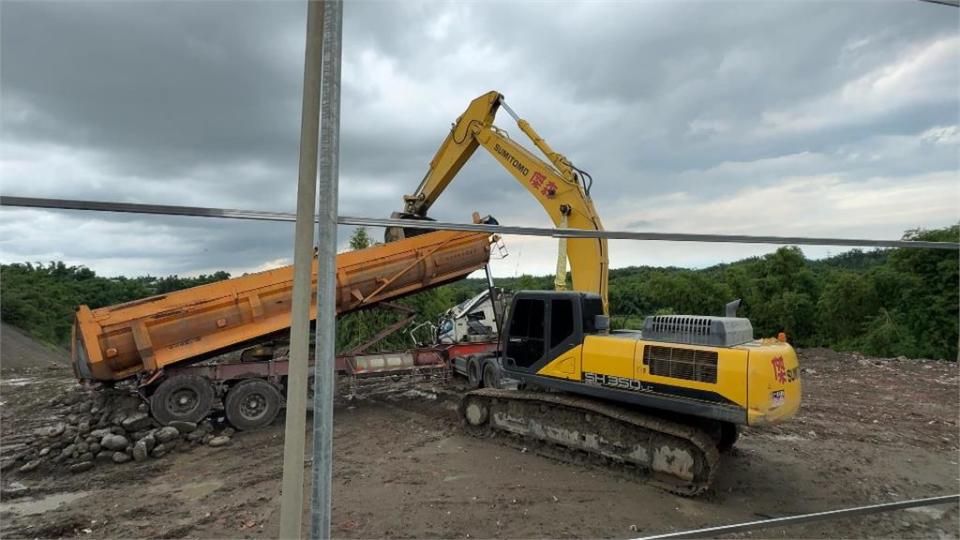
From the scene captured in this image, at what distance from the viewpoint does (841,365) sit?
1177cm

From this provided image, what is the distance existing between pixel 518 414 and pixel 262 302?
389cm

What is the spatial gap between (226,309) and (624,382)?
209 inches

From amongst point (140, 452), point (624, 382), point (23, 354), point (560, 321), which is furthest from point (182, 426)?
point (23, 354)

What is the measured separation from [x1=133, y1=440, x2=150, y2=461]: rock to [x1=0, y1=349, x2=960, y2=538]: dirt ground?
0.18 m

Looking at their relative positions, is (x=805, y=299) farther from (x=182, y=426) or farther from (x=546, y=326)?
(x=182, y=426)

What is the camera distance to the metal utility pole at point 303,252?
1.91 metres

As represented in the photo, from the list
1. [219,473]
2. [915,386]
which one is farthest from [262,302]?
[915,386]

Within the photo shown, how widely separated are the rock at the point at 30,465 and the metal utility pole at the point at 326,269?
5933mm

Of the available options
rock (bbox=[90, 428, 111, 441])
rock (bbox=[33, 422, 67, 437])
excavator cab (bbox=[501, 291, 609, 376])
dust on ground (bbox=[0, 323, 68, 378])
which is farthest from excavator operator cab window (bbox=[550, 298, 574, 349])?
dust on ground (bbox=[0, 323, 68, 378])

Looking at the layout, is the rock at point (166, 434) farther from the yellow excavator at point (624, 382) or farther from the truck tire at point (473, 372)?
the truck tire at point (473, 372)

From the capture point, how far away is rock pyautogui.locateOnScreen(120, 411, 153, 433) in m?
6.65

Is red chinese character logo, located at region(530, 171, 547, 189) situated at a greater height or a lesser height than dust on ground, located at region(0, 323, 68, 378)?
greater

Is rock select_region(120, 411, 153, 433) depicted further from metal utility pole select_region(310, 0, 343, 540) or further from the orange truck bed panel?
metal utility pole select_region(310, 0, 343, 540)

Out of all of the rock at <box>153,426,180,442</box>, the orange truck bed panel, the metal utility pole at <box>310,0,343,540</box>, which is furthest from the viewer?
the orange truck bed panel
